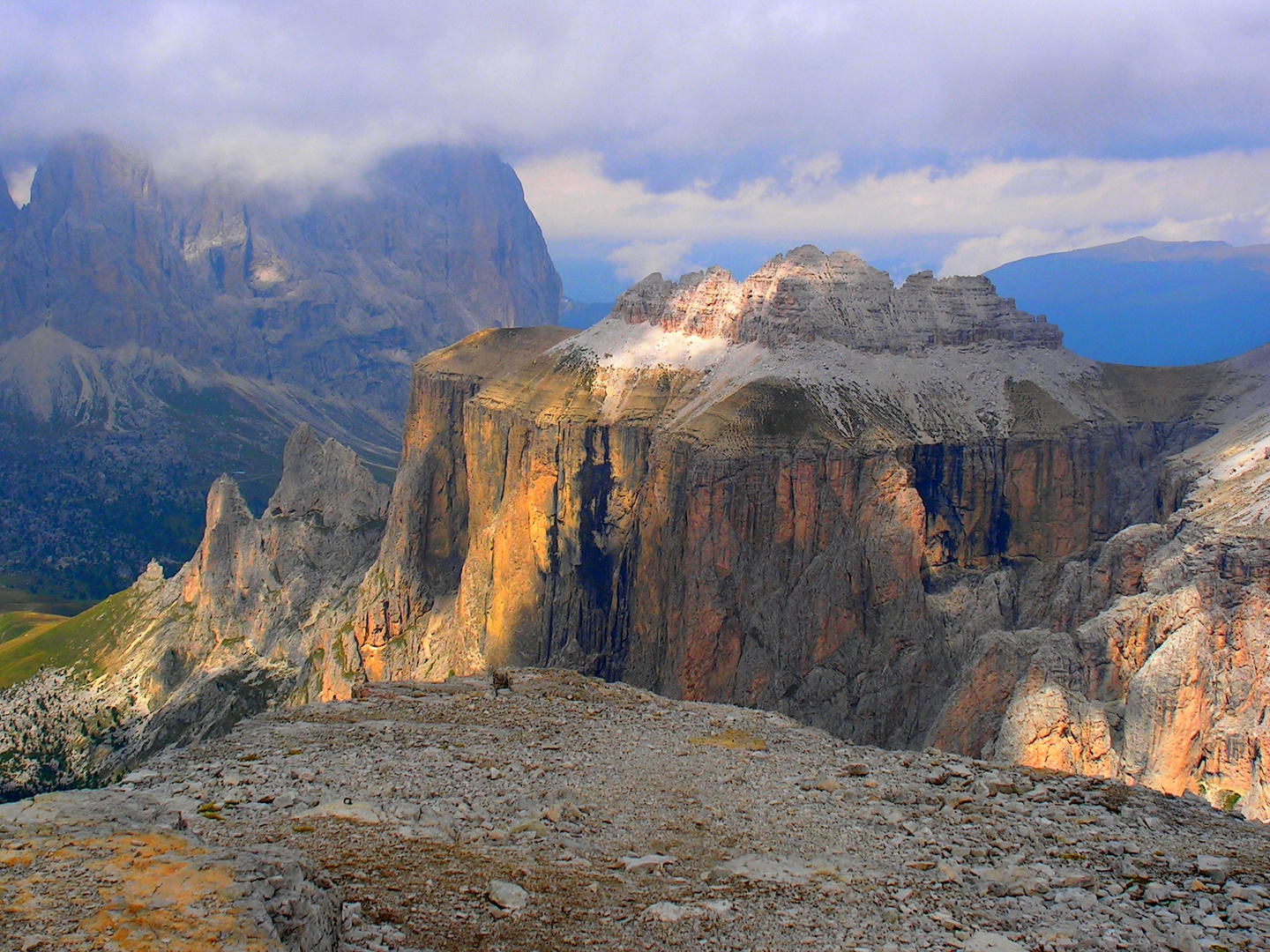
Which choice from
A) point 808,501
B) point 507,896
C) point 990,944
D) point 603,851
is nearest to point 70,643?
point 808,501

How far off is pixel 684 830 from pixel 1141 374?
116 m

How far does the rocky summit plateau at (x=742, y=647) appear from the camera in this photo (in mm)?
21531

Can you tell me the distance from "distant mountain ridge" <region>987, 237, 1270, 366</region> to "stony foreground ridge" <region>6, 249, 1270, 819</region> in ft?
145

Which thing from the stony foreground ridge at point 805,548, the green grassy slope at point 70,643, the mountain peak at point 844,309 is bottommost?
the green grassy slope at point 70,643

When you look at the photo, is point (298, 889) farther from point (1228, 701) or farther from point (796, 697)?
point (796, 697)

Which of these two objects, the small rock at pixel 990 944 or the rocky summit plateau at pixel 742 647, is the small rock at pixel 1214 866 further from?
the small rock at pixel 990 944

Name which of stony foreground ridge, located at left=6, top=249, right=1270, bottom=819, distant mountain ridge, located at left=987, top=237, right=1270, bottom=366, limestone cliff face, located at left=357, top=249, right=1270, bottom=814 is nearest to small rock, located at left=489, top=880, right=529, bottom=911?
stony foreground ridge, located at left=6, top=249, right=1270, bottom=819

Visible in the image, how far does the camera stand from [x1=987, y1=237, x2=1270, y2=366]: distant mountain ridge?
529 ft

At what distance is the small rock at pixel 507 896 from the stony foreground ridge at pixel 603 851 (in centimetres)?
4

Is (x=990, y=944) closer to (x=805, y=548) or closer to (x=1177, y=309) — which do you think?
(x=805, y=548)

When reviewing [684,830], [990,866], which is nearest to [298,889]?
[684,830]

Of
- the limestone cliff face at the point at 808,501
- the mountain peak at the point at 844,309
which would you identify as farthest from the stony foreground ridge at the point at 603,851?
the mountain peak at the point at 844,309

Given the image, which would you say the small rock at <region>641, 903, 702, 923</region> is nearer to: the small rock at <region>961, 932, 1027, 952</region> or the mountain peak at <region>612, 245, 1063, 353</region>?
the small rock at <region>961, 932, 1027, 952</region>

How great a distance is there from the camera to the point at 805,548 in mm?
102938
